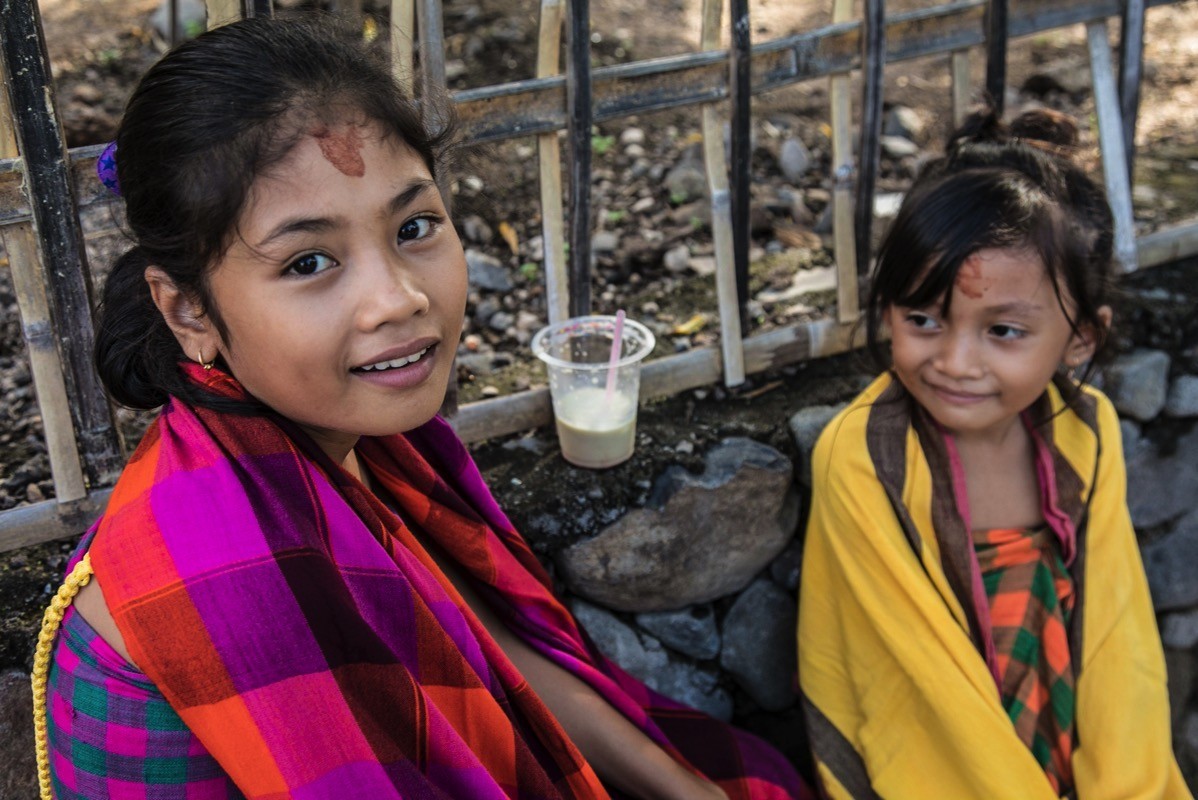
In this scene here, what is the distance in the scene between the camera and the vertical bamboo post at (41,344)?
1.98 meters

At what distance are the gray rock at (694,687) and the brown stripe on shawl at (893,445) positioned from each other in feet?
2.13

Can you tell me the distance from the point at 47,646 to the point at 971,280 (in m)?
1.65

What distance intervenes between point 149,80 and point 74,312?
744 millimetres

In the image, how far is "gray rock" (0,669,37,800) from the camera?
6.51 feet

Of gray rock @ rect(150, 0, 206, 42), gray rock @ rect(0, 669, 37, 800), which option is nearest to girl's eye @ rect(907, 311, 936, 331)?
gray rock @ rect(0, 669, 37, 800)

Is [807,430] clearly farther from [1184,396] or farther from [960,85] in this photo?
[1184,396]

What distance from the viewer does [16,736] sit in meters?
2.00

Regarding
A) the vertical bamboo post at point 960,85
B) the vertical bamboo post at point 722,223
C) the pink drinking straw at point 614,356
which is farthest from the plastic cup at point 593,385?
the vertical bamboo post at point 960,85

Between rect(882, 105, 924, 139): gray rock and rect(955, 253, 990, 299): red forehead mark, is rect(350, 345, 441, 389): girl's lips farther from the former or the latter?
rect(882, 105, 924, 139): gray rock

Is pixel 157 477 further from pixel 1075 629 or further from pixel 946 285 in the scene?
pixel 1075 629

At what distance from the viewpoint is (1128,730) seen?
2.32 metres

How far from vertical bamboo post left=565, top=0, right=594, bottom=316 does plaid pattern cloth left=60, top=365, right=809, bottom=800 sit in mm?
958

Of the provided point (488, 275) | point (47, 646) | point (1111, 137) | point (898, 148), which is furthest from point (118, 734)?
point (898, 148)

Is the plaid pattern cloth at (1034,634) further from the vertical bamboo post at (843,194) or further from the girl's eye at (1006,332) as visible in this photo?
the vertical bamboo post at (843,194)
